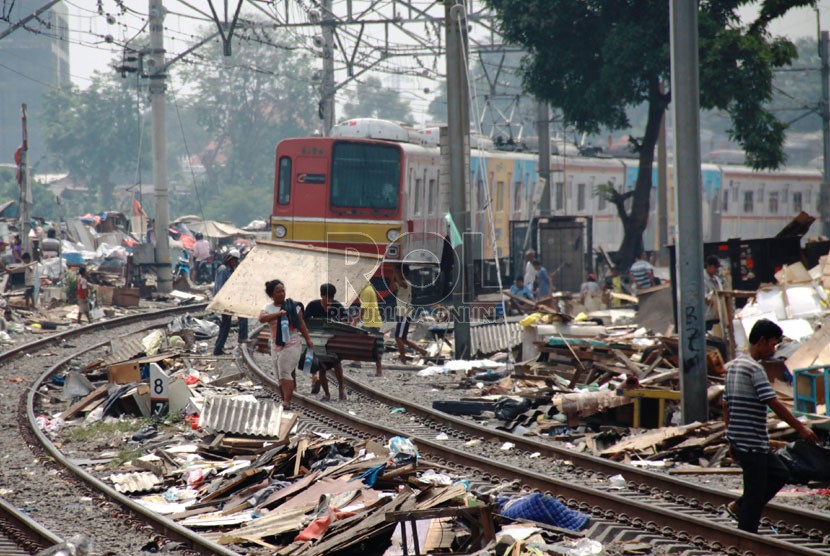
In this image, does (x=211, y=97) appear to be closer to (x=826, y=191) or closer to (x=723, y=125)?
(x=723, y=125)

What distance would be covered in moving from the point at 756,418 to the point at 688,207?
15.0 ft

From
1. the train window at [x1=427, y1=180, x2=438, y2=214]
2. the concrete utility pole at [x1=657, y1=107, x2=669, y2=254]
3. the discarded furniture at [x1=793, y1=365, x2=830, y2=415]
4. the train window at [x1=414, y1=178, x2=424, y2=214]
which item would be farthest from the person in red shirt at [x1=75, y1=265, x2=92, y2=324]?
the discarded furniture at [x1=793, y1=365, x2=830, y2=415]

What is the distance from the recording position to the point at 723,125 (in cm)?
10800

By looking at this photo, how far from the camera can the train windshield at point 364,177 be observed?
870 inches

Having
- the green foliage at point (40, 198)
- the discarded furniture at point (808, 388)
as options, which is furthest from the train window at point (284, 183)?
the green foliage at point (40, 198)

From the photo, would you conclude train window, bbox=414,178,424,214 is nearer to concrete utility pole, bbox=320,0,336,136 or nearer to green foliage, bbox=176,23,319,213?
concrete utility pole, bbox=320,0,336,136

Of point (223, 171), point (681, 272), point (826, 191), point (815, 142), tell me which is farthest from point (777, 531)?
point (815, 142)

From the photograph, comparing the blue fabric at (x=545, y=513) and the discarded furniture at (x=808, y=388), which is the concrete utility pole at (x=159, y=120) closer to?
the discarded furniture at (x=808, y=388)

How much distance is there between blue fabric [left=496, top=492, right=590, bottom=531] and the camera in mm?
7457

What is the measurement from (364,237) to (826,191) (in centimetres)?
1665

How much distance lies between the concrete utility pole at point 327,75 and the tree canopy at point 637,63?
4.65 metres

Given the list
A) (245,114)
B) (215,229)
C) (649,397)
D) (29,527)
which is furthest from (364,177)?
(245,114)

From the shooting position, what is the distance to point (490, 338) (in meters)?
17.6

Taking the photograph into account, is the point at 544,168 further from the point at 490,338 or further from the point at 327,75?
the point at 490,338
